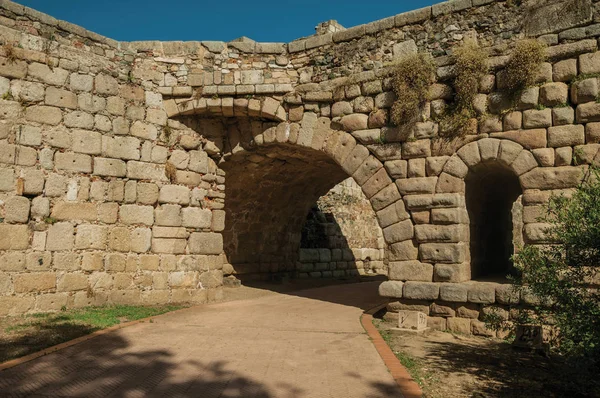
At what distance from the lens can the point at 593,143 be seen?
22.1ft

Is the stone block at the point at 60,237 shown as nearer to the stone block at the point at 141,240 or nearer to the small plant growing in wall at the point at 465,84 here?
the stone block at the point at 141,240

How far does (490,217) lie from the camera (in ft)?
31.1

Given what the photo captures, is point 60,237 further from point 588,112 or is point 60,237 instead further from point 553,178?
point 588,112

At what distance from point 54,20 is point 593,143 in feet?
27.1

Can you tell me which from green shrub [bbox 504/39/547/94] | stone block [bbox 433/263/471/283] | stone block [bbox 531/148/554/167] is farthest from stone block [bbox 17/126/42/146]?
stone block [bbox 531/148/554/167]

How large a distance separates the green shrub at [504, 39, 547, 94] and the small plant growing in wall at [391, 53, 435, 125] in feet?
3.97

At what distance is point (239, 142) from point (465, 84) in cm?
442

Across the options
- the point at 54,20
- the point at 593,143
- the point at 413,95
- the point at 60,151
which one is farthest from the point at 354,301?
the point at 54,20

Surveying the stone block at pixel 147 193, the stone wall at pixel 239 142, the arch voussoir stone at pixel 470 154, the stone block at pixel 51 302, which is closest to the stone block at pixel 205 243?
the stone wall at pixel 239 142

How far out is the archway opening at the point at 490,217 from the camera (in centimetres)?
827

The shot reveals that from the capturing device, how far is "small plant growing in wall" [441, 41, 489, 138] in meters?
7.47

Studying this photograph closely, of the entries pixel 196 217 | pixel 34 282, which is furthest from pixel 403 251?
pixel 34 282

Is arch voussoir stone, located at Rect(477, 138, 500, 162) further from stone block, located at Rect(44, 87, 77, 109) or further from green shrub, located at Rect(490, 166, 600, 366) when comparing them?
stone block, located at Rect(44, 87, 77, 109)

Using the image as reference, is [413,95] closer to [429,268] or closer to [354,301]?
[429,268]
